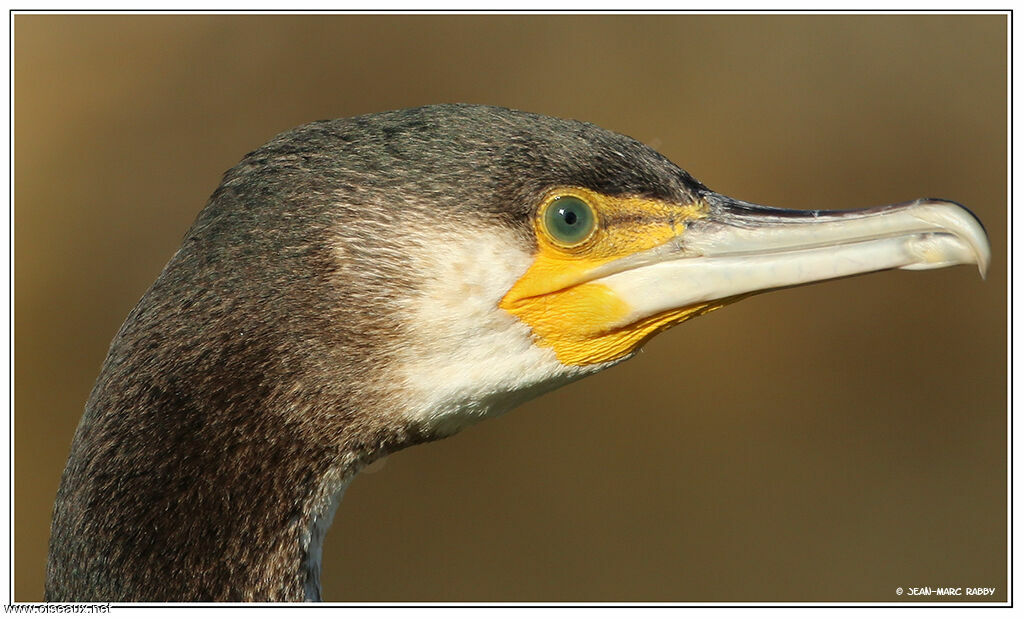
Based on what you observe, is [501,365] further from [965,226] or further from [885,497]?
[885,497]

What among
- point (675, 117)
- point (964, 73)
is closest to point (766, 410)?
point (675, 117)

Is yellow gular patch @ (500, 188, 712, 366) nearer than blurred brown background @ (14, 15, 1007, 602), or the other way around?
yellow gular patch @ (500, 188, 712, 366)

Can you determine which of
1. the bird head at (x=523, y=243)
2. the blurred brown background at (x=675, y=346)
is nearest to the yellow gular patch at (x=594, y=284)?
the bird head at (x=523, y=243)

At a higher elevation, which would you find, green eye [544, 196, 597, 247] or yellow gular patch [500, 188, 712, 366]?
green eye [544, 196, 597, 247]

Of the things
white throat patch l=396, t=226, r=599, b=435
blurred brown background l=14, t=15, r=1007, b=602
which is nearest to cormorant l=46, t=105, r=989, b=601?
white throat patch l=396, t=226, r=599, b=435

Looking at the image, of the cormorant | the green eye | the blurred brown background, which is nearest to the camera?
the cormorant

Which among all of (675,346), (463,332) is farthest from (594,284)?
(675,346)

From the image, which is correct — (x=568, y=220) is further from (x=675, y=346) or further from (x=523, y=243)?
(x=675, y=346)

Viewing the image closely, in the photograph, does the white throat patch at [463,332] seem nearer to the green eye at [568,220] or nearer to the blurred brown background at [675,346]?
the green eye at [568,220]

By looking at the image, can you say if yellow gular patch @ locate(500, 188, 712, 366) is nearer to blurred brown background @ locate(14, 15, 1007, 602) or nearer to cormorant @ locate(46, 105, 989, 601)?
cormorant @ locate(46, 105, 989, 601)
